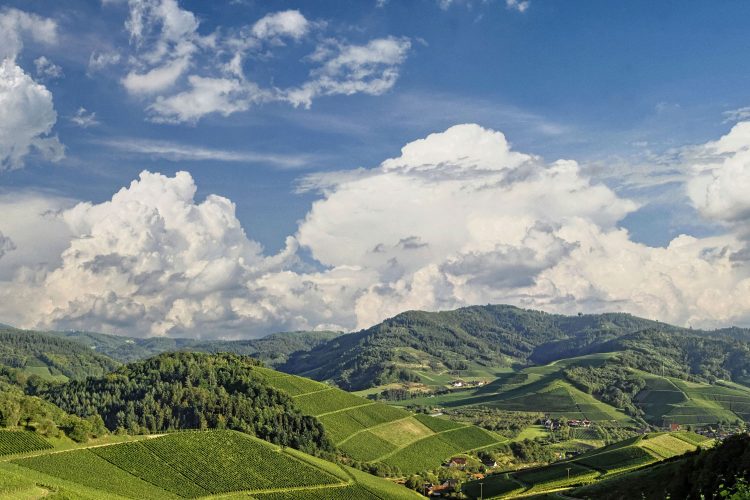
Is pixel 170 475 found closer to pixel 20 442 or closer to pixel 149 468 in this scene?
pixel 149 468

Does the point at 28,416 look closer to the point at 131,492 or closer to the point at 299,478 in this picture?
the point at 131,492

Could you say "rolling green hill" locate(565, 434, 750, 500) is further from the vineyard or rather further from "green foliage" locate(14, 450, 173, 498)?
the vineyard

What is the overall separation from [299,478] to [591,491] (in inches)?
3534

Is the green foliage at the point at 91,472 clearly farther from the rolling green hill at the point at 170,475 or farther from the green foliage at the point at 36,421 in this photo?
the green foliage at the point at 36,421

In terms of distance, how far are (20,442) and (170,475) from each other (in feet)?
123

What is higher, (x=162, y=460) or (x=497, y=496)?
(x=162, y=460)

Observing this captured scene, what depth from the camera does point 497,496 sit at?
19700 cm

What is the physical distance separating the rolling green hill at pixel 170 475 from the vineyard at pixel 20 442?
376 cm

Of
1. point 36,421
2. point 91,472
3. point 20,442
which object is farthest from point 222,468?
point 20,442

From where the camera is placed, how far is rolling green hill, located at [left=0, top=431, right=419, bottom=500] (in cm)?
13812

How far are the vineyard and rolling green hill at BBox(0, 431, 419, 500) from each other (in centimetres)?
376

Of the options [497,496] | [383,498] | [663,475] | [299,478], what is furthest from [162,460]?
[663,475]

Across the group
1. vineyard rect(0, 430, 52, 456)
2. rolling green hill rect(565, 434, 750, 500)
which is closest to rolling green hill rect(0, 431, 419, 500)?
vineyard rect(0, 430, 52, 456)

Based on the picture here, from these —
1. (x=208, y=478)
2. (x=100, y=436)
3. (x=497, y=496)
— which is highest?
(x=100, y=436)
